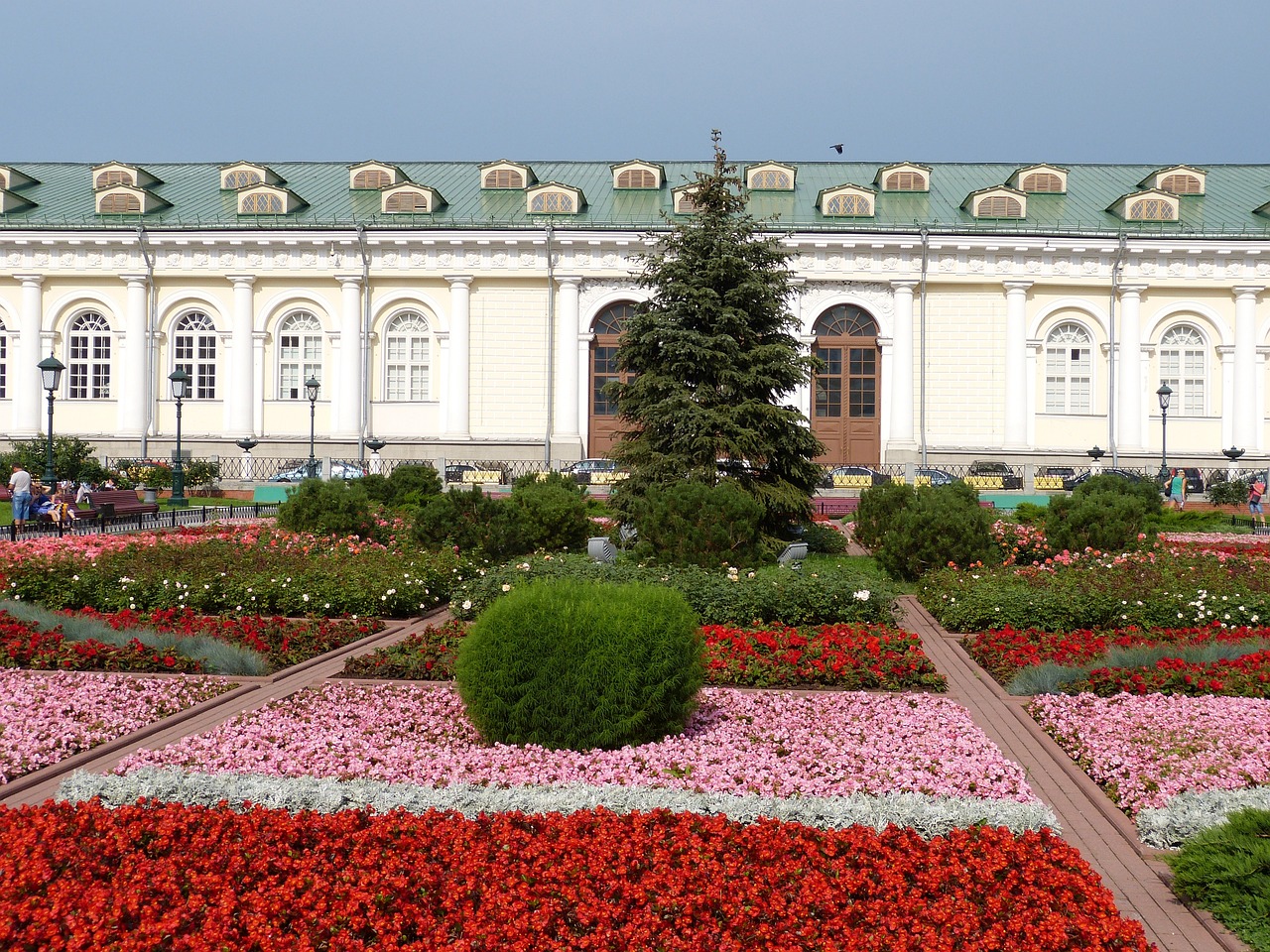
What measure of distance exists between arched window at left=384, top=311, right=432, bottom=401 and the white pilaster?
1089mm

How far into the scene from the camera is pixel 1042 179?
38531mm

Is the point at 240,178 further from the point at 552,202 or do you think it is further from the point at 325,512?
the point at 325,512

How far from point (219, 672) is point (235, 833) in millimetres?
4619

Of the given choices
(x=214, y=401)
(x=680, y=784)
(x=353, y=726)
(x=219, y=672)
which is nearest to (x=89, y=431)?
(x=214, y=401)

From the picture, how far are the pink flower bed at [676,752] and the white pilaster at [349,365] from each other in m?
29.8

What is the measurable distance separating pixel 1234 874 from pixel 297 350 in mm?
36620

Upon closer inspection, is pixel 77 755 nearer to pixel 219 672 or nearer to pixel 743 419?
pixel 219 672

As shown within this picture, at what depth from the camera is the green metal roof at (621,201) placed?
36.2 m


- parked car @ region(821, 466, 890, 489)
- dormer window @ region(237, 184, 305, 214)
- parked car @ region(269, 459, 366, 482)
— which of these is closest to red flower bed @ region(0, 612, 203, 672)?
parked car @ region(269, 459, 366, 482)

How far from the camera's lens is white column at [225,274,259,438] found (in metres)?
36.3

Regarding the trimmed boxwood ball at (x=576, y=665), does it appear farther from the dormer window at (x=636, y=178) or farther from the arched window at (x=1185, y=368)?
the arched window at (x=1185, y=368)

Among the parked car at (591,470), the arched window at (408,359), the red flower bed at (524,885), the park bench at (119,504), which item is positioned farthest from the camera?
the arched window at (408,359)

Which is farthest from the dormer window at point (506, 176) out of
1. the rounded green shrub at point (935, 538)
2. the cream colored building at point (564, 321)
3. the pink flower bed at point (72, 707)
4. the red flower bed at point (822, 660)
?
the pink flower bed at point (72, 707)

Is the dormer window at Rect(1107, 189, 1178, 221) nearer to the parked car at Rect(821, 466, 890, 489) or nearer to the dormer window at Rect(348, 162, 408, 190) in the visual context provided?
the parked car at Rect(821, 466, 890, 489)
